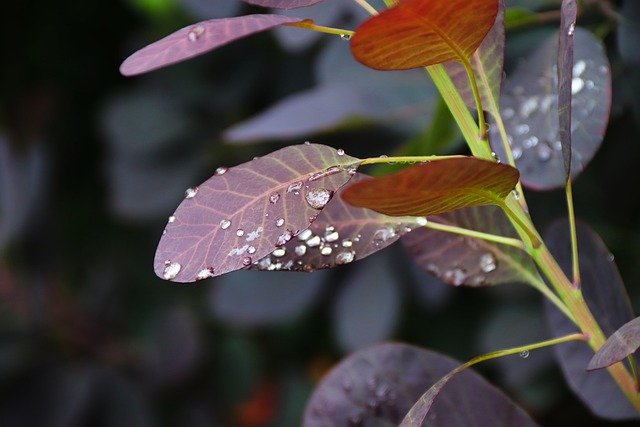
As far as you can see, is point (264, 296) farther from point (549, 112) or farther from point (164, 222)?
point (549, 112)

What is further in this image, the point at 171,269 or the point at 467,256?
the point at 467,256

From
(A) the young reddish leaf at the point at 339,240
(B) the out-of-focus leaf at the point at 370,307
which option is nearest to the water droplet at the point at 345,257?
(A) the young reddish leaf at the point at 339,240

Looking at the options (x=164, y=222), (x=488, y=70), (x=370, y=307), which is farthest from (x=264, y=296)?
(x=488, y=70)

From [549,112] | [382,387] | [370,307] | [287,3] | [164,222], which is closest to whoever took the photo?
[287,3]

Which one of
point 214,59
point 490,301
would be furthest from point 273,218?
point 214,59

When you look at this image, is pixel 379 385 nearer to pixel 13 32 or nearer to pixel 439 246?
pixel 439 246

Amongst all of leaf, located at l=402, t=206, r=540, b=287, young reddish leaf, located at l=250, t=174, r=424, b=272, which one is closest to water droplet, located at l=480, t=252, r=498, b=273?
leaf, located at l=402, t=206, r=540, b=287
